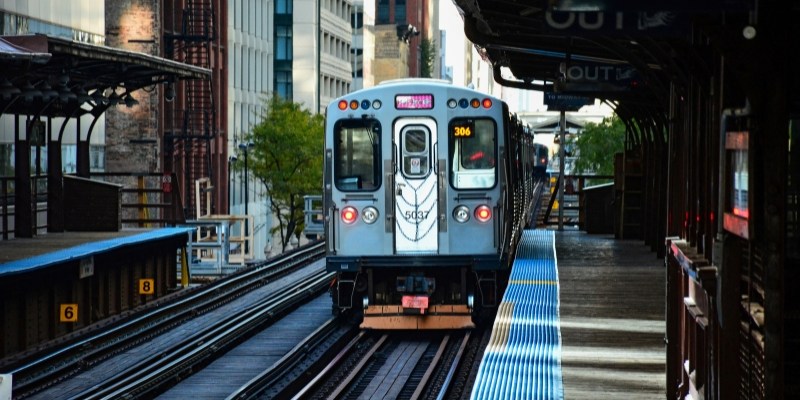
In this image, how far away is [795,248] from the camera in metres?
7.21

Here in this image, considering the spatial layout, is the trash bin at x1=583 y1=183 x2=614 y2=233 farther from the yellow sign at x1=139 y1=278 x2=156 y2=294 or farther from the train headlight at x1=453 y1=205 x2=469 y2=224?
the train headlight at x1=453 y1=205 x2=469 y2=224

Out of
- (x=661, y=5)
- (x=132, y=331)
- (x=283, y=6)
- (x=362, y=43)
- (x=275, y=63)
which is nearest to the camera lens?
(x=661, y=5)

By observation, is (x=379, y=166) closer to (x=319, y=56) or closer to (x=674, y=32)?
(x=674, y=32)

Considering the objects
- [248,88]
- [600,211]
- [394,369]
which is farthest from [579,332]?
[248,88]

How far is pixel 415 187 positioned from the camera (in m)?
22.5

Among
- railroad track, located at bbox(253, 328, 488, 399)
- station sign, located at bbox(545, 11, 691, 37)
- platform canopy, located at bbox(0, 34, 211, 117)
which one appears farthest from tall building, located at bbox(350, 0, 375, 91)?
station sign, located at bbox(545, 11, 691, 37)

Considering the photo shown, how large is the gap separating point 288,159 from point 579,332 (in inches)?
1944

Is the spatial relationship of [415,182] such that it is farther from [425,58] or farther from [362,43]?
[425,58]

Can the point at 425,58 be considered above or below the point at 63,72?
above

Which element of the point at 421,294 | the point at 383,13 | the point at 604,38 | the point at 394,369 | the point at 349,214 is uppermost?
the point at 383,13

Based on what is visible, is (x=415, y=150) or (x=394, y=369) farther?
(x=415, y=150)

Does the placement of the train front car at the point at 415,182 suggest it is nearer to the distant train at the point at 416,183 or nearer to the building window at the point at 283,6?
the distant train at the point at 416,183

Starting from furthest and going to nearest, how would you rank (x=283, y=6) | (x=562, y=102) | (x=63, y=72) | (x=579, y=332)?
(x=283, y=6)
(x=562, y=102)
(x=63, y=72)
(x=579, y=332)

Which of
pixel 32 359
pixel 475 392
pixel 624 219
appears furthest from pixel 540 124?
pixel 475 392
